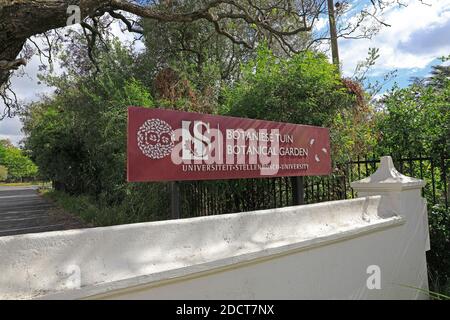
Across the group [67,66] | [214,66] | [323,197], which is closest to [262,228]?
[323,197]

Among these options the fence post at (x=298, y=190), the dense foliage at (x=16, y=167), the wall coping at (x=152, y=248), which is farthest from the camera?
the dense foliage at (x=16, y=167)

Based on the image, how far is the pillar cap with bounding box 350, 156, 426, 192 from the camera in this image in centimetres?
446

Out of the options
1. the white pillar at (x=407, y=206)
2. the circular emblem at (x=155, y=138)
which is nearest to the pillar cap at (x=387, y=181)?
the white pillar at (x=407, y=206)

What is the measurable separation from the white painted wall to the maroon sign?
0.82 metres

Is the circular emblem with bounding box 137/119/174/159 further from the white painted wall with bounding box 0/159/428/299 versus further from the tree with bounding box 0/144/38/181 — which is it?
the tree with bounding box 0/144/38/181

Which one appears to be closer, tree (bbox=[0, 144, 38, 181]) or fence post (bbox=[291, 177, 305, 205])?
fence post (bbox=[291, 177, 305, 205])

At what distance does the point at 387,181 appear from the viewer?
4.51m

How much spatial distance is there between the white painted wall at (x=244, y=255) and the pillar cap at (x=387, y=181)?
0.05 ft

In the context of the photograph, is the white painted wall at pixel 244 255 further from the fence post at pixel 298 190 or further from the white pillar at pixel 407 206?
the fence post at pixel 298 190

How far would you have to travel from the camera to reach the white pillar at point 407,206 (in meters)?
4.51

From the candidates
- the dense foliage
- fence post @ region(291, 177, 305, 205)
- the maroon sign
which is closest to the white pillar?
fence post @ region(291, 177, 305, 205)

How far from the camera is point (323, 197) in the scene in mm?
6320
